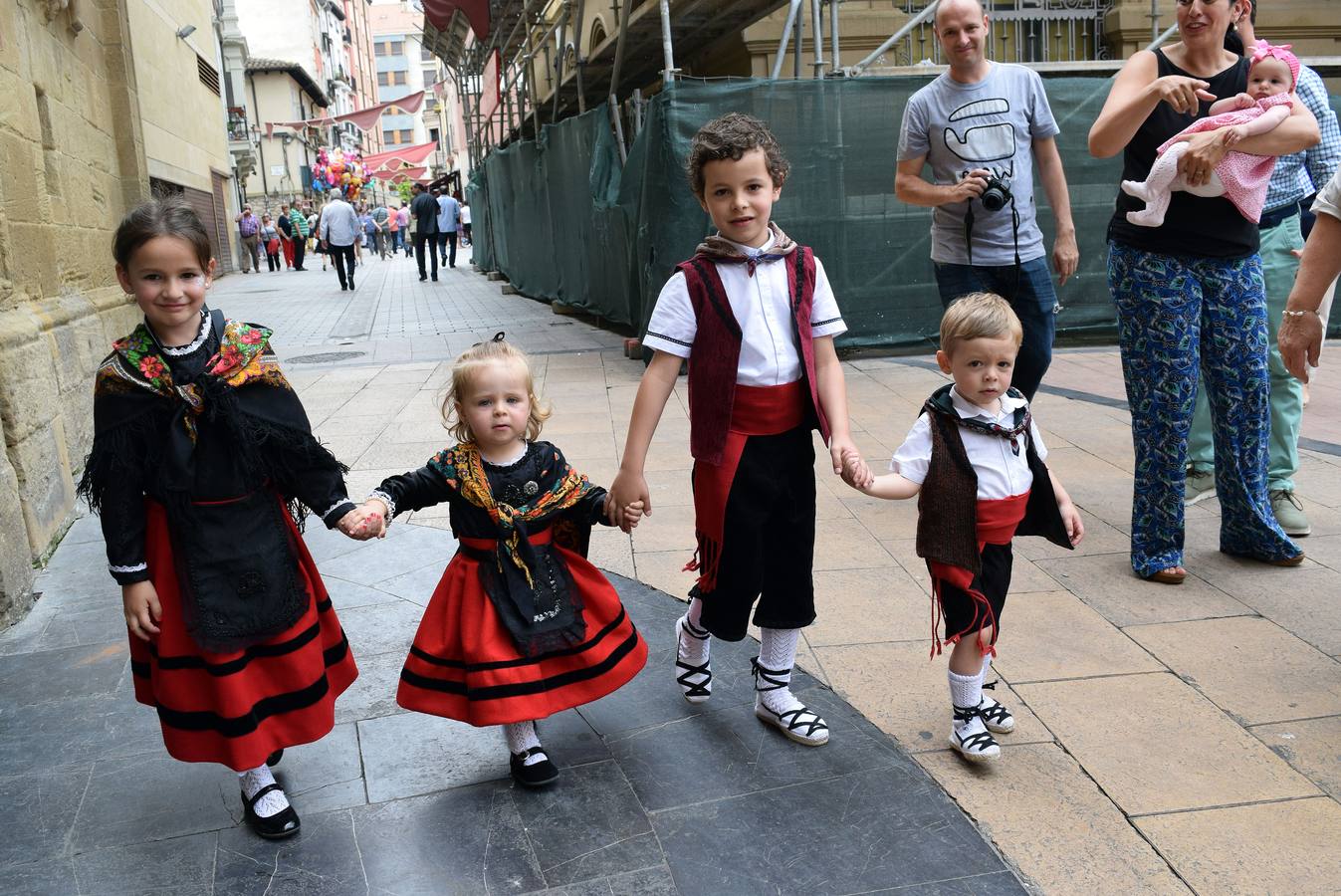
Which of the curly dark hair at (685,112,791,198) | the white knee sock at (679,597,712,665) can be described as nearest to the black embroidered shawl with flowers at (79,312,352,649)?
the white knee sock at (679,597,712,665)

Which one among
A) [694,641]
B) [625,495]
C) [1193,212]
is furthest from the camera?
[1193,212]

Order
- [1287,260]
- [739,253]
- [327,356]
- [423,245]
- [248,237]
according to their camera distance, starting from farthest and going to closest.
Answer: [248,237] → [423,245] → [327,356] → [1287,260] → [739,253]

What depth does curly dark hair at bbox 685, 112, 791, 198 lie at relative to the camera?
8.90 ft

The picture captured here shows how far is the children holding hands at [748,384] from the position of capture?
2771 mm

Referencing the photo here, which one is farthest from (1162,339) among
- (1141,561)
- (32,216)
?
(32,216)

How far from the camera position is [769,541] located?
2906mm

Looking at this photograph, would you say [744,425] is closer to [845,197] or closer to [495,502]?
[495,502]

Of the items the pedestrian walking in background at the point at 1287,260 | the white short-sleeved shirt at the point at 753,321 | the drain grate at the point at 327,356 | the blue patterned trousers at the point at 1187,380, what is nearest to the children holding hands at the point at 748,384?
the white short-sleeved shirt at the point at 753,321

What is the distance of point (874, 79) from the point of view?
8453 mm

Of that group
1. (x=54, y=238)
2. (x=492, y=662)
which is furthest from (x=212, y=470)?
(x=54, y=238)

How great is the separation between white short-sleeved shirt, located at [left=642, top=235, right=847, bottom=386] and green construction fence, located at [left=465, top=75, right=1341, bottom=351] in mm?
5307

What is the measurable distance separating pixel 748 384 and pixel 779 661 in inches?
29.9

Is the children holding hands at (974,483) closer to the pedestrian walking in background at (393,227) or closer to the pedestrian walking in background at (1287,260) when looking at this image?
the pedestrian walking in background at (1287,260)

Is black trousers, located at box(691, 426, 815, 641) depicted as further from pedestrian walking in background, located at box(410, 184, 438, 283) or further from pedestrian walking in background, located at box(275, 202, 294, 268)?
pedestrian walking in background, located at box(275, 202, 294, 268)
